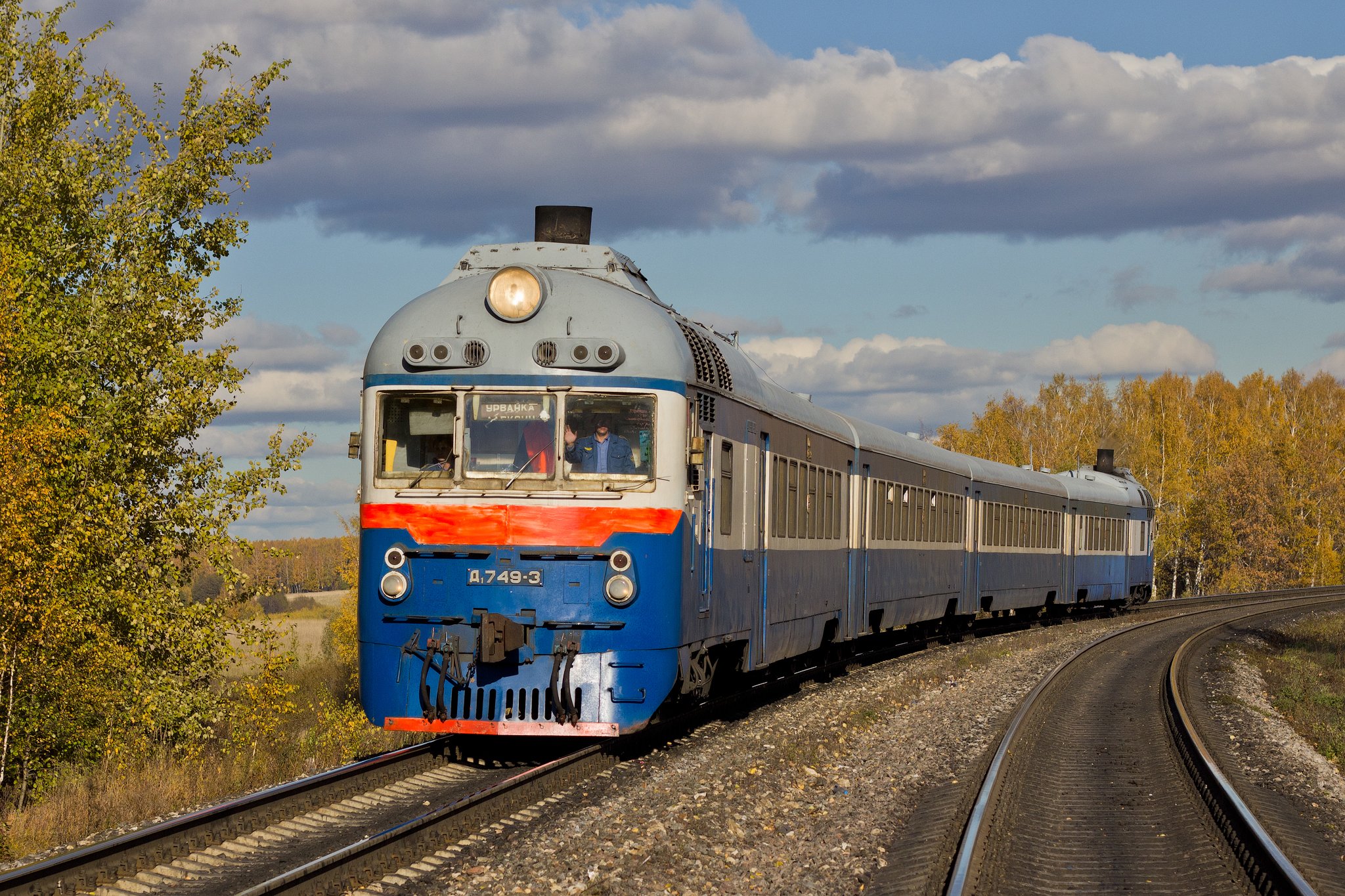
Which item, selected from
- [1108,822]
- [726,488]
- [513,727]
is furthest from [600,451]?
[1108,822]

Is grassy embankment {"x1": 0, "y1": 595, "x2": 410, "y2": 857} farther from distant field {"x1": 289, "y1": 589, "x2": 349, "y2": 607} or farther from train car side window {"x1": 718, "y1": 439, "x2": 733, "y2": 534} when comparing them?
distant field {"x1": 289, "y1": 589, "x2": 349, "y2": 607}

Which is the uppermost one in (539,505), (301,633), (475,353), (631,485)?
(475,353)

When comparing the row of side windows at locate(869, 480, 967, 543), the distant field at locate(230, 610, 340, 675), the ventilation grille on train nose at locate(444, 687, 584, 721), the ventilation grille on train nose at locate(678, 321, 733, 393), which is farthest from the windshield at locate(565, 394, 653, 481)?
the row of side windows at locate(869, 480, 967, 543)

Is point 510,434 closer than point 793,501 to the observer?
Yes

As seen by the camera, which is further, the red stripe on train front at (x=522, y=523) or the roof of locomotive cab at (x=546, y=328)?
the roof of locomotive cab at (x=546, y=328)

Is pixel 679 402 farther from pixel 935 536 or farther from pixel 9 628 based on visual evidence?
pixel 935 536

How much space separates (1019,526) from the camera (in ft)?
97.9

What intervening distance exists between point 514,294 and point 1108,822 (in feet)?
17.9

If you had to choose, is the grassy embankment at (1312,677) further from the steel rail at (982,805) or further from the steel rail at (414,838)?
the steel rail at (414,838)

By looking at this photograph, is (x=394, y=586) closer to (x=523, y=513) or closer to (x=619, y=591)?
(x=523, y=513)

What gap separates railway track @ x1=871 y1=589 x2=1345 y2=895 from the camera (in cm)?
770

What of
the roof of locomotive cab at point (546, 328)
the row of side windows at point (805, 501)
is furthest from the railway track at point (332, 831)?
the row of side windows at point (805, 501)

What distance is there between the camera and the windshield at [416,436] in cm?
1018

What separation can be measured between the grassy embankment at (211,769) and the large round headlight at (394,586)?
168 centimetres
